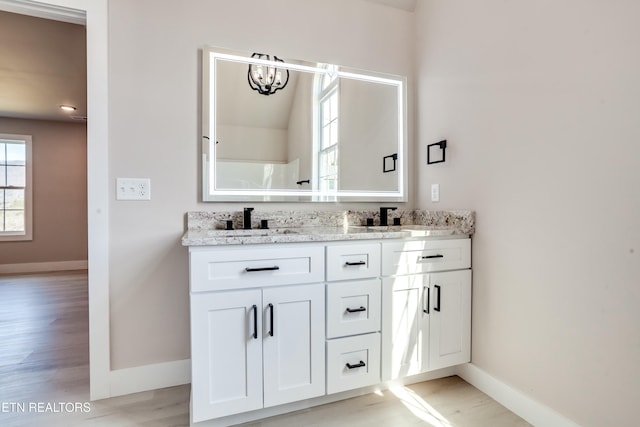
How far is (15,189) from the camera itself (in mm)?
4969

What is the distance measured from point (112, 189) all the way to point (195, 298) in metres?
0.87

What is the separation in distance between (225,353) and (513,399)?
4.76ft

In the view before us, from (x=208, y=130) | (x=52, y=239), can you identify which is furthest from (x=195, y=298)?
(x=52, y=239)

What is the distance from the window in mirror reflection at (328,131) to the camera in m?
2.15

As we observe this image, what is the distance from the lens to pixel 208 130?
1878mm

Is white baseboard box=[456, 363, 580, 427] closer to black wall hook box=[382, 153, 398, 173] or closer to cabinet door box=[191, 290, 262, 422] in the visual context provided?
cabinet door box=[191, 290, 262, 422]

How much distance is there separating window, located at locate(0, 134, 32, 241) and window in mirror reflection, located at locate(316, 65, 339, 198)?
5.35m

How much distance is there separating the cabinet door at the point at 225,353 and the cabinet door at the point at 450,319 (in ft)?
3.18

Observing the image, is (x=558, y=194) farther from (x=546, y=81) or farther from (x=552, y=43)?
(x=552, y=43)

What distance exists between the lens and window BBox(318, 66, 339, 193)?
2.15m

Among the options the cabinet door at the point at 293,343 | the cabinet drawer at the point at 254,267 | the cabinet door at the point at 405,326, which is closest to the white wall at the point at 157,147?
the cabinet drawer at the point at 254,267

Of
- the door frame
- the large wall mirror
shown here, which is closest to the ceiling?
the door frame

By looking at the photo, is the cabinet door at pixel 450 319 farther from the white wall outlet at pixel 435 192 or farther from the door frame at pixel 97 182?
the door frame at pixel 97 182

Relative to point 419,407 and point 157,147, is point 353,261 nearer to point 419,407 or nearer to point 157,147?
point 419,407
